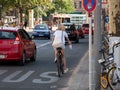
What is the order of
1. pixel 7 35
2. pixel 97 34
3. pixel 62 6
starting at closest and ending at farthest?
pixel 97 34 → pixel 7 35 → pixel 62 6

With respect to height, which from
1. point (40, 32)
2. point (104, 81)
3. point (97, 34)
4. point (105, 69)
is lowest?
point (40, 32)

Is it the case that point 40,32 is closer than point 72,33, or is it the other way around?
point 72,33

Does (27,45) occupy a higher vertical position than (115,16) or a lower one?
lower

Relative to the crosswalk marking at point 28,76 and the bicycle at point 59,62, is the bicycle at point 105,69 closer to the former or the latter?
the crosswalk marking at point 28,76

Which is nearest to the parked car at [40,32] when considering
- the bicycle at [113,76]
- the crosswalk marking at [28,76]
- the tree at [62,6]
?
the crosswalk marking at [28,76]

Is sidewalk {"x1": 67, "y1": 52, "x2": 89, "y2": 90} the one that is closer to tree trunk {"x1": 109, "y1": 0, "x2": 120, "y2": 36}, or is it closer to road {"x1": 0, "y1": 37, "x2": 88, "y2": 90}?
road {"x1": 0, "y1": 37, "x2": 88, "y2": 90}

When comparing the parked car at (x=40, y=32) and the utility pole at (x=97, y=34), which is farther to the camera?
the parked car at (x=40, y=32)

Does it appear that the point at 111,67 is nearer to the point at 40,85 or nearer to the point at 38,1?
the point at 40,85

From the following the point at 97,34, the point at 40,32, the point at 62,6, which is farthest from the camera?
the point at 62,6

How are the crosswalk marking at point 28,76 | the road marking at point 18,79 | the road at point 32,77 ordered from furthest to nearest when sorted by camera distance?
the road marking at point 18,79, the crosswalk marking at point 28,76, the road at point 32,77

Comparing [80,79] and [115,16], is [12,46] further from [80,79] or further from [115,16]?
[115,16]

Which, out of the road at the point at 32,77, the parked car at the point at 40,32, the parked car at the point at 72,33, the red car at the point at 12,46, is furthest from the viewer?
the parked car at the point at 40,32

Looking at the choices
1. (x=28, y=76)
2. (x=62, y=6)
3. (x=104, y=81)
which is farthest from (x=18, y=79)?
(x=62, y=6)

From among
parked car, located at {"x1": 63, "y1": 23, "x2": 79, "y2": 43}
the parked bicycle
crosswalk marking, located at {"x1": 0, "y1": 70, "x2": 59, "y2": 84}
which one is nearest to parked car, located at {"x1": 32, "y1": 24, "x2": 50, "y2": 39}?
parked car, located at {"x1": 63, "y1": 23, "x2": 79, "y2": 43}
